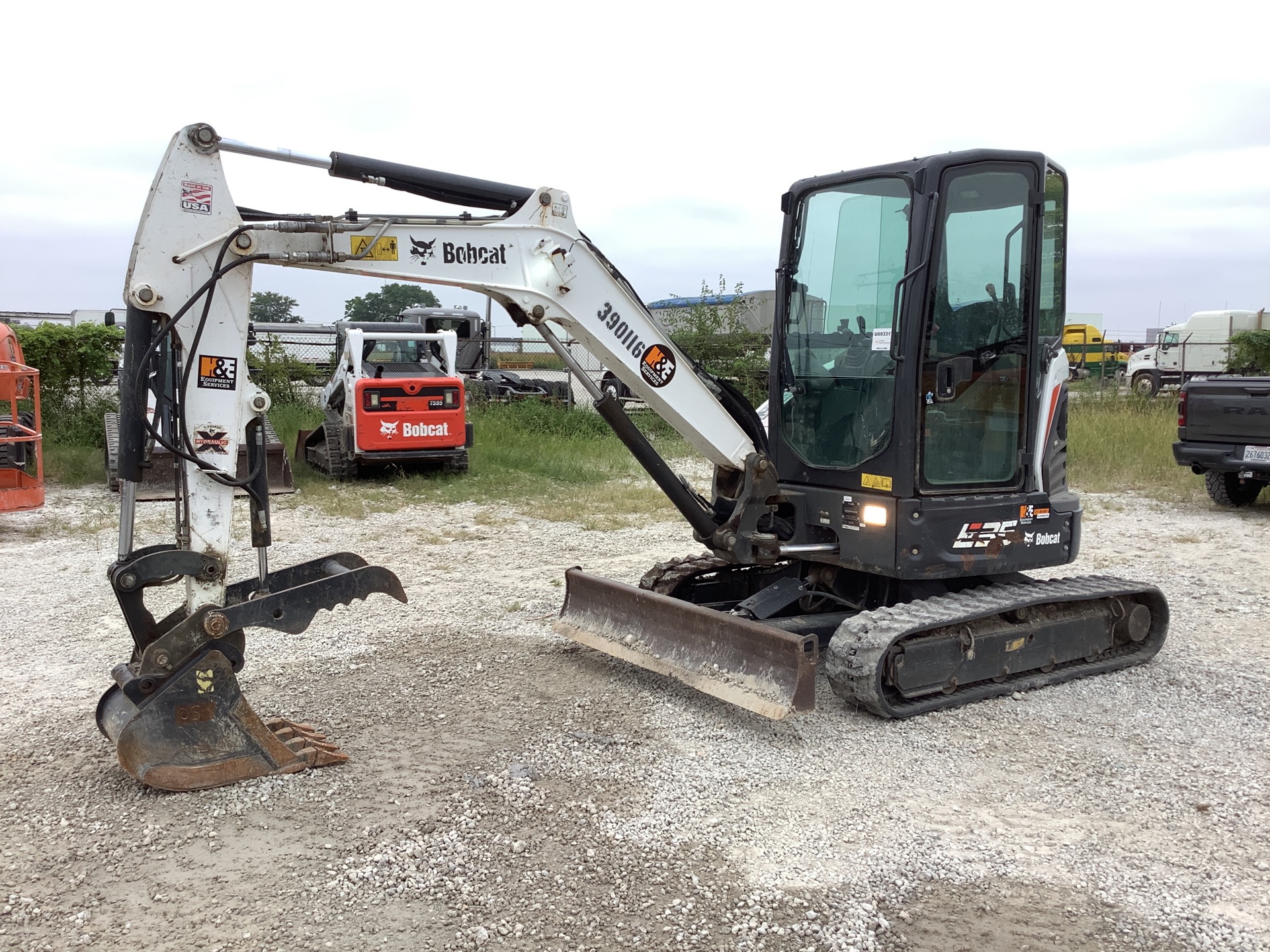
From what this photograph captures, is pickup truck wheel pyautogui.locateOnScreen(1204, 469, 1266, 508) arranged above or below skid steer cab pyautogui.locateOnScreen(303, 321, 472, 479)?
below

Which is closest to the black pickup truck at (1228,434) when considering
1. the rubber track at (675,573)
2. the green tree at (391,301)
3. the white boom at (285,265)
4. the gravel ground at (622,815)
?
the gravel ground at (622,815)

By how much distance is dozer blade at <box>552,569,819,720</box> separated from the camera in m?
4.69

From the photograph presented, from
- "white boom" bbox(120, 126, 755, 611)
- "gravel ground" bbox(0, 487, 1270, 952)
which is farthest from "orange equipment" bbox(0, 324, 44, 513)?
"white boom" bbox(120, 126, 755, 611)

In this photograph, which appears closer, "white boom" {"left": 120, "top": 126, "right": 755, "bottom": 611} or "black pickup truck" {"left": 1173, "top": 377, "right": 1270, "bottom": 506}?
"white boom" {"left": 120, "top": 126, "right": 755, "bottom": 611}

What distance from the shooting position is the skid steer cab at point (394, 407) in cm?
1284

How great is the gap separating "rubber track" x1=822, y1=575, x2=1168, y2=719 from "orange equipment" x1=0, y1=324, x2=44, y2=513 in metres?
7.86

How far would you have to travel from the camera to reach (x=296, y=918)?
3.25m

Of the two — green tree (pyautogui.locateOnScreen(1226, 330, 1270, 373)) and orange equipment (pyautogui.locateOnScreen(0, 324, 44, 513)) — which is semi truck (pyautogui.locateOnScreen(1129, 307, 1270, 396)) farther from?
orange equipment (pyautogui.locateOnScreen(0, 324, 44, 513))

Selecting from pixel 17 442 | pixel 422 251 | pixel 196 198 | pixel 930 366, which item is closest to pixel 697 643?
pixel 930 366

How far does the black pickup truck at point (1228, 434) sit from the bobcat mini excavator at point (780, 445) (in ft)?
19.9

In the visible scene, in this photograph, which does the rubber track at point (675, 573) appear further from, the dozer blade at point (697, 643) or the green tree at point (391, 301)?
the green tree at point (391, 301)

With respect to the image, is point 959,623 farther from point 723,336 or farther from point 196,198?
point 723,336

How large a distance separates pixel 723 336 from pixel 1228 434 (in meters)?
10.8

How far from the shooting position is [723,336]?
67.9 feet
